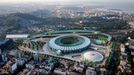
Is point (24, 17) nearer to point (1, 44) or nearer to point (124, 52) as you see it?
point (1, 44)

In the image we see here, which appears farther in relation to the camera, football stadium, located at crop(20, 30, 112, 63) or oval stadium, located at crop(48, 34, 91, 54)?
oval stadium, located at crop(48, 34, 91, 54)

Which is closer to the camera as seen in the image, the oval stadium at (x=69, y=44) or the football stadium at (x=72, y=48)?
the football stadium at (x=72, y=48)

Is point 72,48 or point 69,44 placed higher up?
point 69,44

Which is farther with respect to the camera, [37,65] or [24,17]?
[24,17]

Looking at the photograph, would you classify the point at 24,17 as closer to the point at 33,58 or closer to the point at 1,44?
the point at 1,44

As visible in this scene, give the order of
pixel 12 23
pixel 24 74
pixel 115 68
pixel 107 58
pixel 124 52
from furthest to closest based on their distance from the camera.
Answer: pixel 12 23, pixel 124 52, pixel 107 58, pixel 115 68, pixel 24 74

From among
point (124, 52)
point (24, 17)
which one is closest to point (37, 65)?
point (124, 52)

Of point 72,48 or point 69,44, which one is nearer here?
point 72,48

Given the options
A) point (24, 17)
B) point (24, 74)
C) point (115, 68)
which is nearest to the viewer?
point (24, 74)

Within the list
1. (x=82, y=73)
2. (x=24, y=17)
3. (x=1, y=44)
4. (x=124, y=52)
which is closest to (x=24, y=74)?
→ (x=82, y=73)
